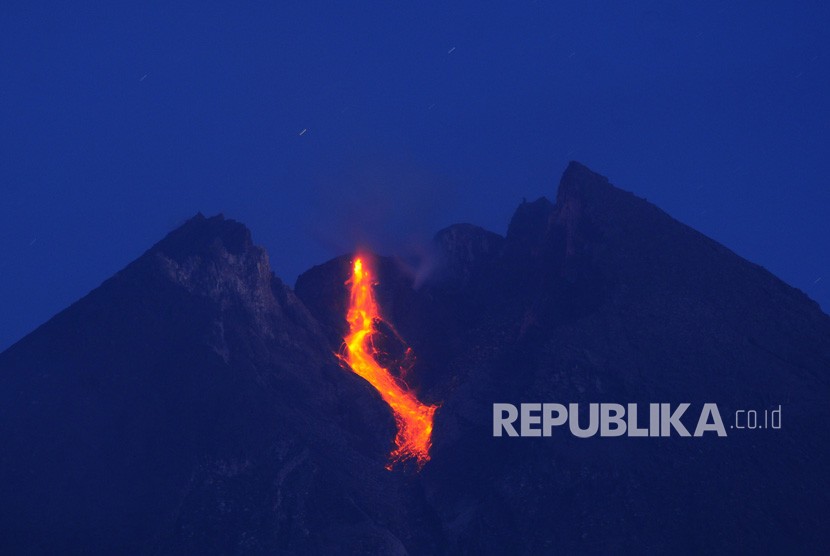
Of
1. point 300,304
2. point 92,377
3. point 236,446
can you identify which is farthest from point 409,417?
point 92,377

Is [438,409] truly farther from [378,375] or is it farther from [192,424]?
[192,424]

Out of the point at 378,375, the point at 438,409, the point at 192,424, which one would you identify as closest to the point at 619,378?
the point at 438,409

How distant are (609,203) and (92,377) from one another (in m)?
48.2

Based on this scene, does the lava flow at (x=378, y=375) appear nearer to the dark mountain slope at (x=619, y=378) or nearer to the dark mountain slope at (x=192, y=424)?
the dark mountain slope at (x=619, y=378)

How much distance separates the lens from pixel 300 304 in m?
105

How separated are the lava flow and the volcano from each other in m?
1.19

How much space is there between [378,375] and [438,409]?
11.5 metres

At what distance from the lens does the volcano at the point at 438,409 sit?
75.5 m

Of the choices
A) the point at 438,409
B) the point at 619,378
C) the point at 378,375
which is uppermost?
the point at 378,375

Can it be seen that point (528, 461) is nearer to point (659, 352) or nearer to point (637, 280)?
point (659, 352)

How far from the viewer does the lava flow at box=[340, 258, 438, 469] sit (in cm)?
9438

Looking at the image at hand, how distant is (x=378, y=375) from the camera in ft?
349

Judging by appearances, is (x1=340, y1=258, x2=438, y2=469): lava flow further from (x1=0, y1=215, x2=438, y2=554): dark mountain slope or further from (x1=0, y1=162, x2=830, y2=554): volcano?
(x1=0, y1=215, x2=438, y2=554): dark mountain slope

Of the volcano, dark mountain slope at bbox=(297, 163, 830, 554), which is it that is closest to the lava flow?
the volcano
